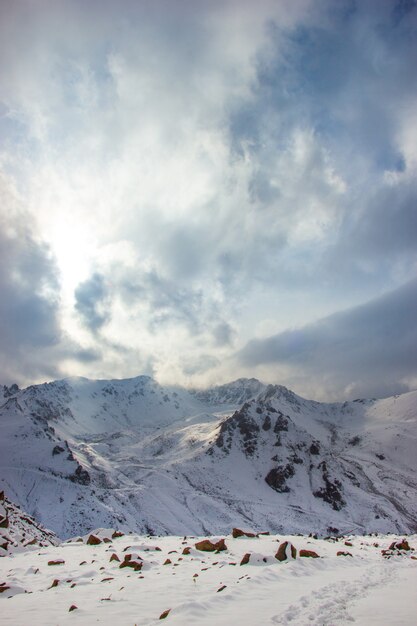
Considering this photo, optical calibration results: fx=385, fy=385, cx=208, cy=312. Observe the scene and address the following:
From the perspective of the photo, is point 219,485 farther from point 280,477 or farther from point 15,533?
point 15,533

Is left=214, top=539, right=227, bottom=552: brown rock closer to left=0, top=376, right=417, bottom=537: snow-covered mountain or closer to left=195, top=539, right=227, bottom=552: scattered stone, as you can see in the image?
left=195, top=539, right=227, bottom=552: scattered stone

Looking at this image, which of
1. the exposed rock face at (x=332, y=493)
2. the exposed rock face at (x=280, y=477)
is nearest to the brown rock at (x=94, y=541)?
the exposed rock face at (x=332, y=493)

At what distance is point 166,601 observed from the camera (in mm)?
13438

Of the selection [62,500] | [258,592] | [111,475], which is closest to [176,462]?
[111,475]

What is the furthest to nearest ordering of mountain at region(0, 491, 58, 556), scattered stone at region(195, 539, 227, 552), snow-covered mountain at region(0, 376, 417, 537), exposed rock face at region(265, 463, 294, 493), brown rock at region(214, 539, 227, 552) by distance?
exposed rock face at region(265, 463, 294, 493), snow-covered mountain at region(0, 376, 417, 537), mountain at region(0, 491, 58, 556), scattered stone at region(195, 539, 227, 552), brown rock at region(214, 539, 227, 552)

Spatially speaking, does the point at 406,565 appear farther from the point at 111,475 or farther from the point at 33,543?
the point at 111,475

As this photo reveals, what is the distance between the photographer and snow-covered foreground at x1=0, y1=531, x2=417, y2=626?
11734mm

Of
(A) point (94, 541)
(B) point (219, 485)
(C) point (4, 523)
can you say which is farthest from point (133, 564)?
(B) point (219, 485)

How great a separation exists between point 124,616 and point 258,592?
5624 millimetres

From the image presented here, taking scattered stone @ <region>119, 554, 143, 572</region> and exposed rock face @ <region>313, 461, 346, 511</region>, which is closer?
scattered stone @ <region>119, 554, 143, 572</region>

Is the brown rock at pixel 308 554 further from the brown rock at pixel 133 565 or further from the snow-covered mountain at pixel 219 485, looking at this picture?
the snow-covered mountain at pixel 219 485

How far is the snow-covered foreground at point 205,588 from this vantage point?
11734 mm

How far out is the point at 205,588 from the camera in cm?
1518

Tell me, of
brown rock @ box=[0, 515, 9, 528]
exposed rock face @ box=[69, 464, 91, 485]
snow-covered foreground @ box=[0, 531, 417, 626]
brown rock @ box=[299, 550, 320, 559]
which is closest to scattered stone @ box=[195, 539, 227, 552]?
snow-covered foreground @ box=[0, 531, 417, 626]
